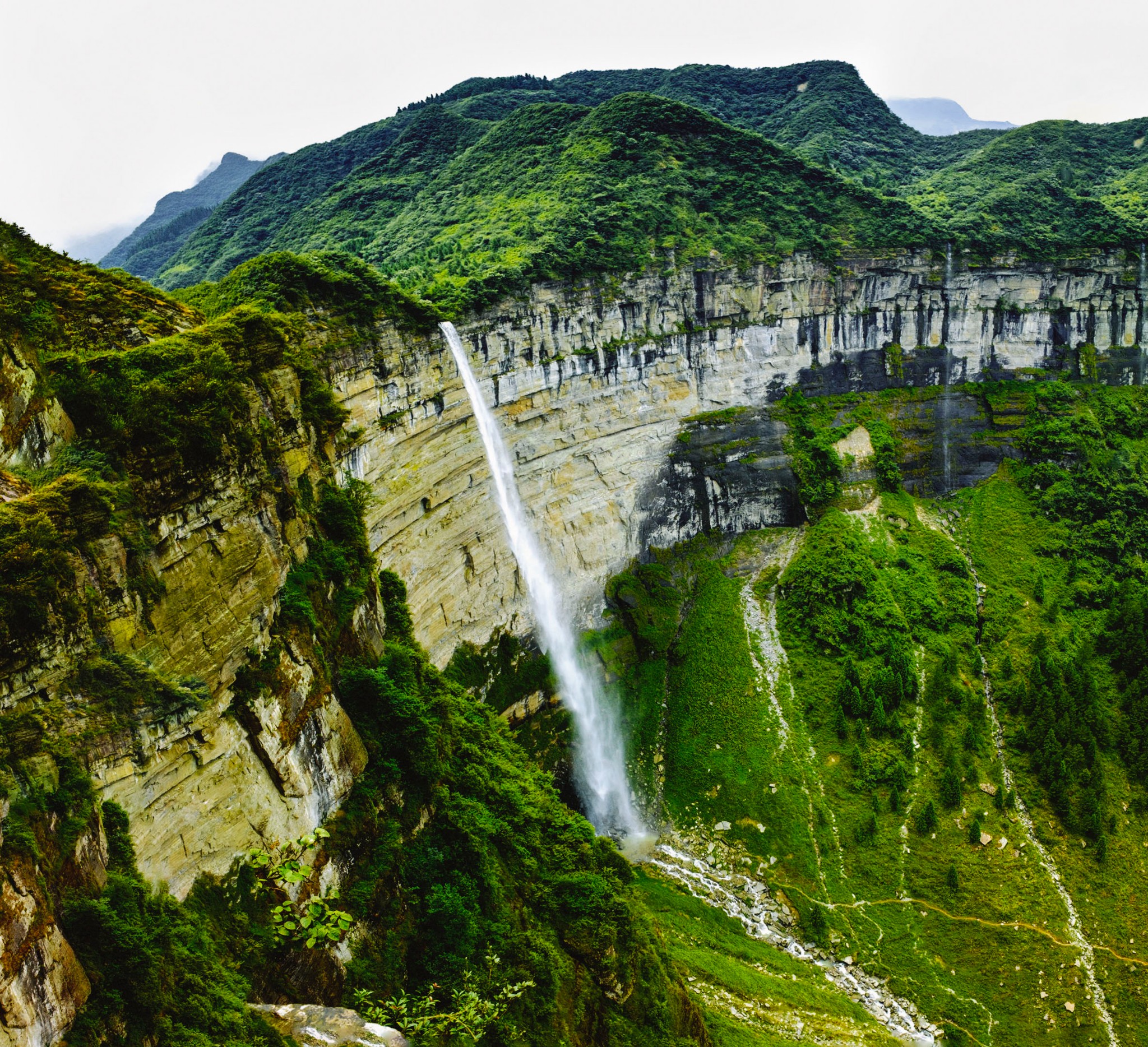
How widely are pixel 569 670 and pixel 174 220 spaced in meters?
62.8

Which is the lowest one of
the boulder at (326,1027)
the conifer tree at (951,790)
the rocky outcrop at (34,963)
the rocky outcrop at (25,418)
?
the conifer tree at (951,790)

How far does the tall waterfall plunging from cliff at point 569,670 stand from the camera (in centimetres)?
3553

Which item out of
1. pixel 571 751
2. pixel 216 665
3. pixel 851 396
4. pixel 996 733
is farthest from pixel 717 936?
pixel 851 396

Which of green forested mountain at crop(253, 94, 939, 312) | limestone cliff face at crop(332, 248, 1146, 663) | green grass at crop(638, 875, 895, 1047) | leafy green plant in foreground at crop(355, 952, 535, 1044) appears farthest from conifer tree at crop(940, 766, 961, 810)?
green forested mountain at crop(253, 94, 939, 312)

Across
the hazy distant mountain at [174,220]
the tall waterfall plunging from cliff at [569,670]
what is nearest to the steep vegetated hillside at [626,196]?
the tall waterfall plunging from cliff at [569,670]

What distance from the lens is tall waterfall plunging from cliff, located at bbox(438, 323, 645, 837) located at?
35531mm

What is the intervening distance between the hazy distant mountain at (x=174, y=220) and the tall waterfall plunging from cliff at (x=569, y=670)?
40.9m

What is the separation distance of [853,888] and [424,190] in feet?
161

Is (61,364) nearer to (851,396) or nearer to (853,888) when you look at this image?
(853,888)

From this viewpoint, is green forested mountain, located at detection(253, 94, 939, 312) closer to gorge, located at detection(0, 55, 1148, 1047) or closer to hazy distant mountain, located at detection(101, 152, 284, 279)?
gorge, located at detection(0, 55, 1148, 1047)

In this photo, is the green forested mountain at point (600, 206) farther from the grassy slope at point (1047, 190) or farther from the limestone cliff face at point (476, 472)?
the grassy slope at point (1047, 190)

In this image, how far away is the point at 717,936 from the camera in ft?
97.0

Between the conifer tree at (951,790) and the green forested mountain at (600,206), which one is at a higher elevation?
the green forested mountain at (600,206)

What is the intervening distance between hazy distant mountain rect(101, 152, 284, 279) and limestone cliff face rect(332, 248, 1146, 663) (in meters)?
40.6
